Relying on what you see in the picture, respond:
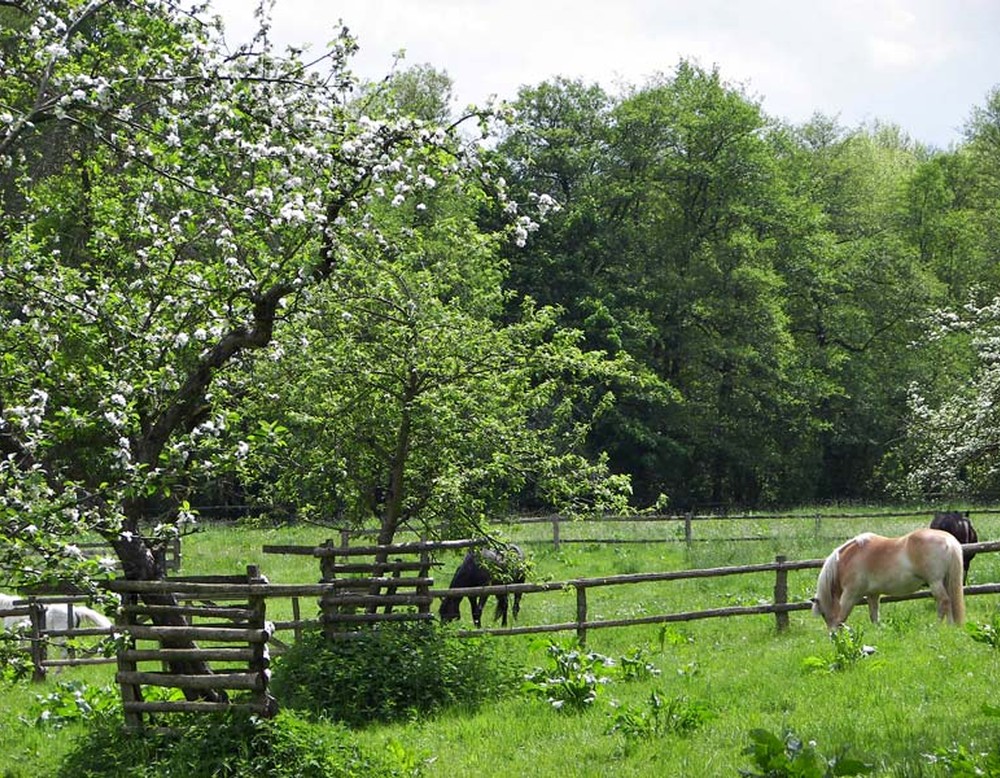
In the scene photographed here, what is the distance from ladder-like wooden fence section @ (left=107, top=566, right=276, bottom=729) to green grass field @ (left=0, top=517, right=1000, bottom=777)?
1207mm

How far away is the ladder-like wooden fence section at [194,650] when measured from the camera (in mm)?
10992

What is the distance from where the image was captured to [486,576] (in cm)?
2191

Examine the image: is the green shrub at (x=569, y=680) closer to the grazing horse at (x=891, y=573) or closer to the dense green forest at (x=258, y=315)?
the dense green forest at (x=258, y=315)

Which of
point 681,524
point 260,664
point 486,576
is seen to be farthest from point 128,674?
point 681,524

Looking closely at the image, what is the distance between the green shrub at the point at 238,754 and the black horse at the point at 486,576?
184 inches

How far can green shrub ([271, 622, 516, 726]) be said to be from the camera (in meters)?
13.3

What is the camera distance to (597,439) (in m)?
48.8

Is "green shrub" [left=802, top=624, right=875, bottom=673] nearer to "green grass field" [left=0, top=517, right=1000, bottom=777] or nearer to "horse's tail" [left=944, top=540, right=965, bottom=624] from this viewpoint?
"green grass field" [left=0, top=517, right=1000, bottom=777]

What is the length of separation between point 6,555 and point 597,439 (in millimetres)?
41347

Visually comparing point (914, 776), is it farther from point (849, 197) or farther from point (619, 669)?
point (849, 197)

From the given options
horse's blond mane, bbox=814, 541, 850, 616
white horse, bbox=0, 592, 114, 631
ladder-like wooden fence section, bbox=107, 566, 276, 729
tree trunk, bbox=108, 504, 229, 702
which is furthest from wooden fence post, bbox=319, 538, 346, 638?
white horse, bbox=0, 592, 114, 631

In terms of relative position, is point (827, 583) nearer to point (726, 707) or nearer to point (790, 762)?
point (726, 707)

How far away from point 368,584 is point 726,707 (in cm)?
489

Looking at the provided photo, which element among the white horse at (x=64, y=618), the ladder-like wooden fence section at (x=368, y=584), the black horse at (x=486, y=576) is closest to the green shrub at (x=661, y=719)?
the ladder-like wooden fence section at (x=368, y=584)
